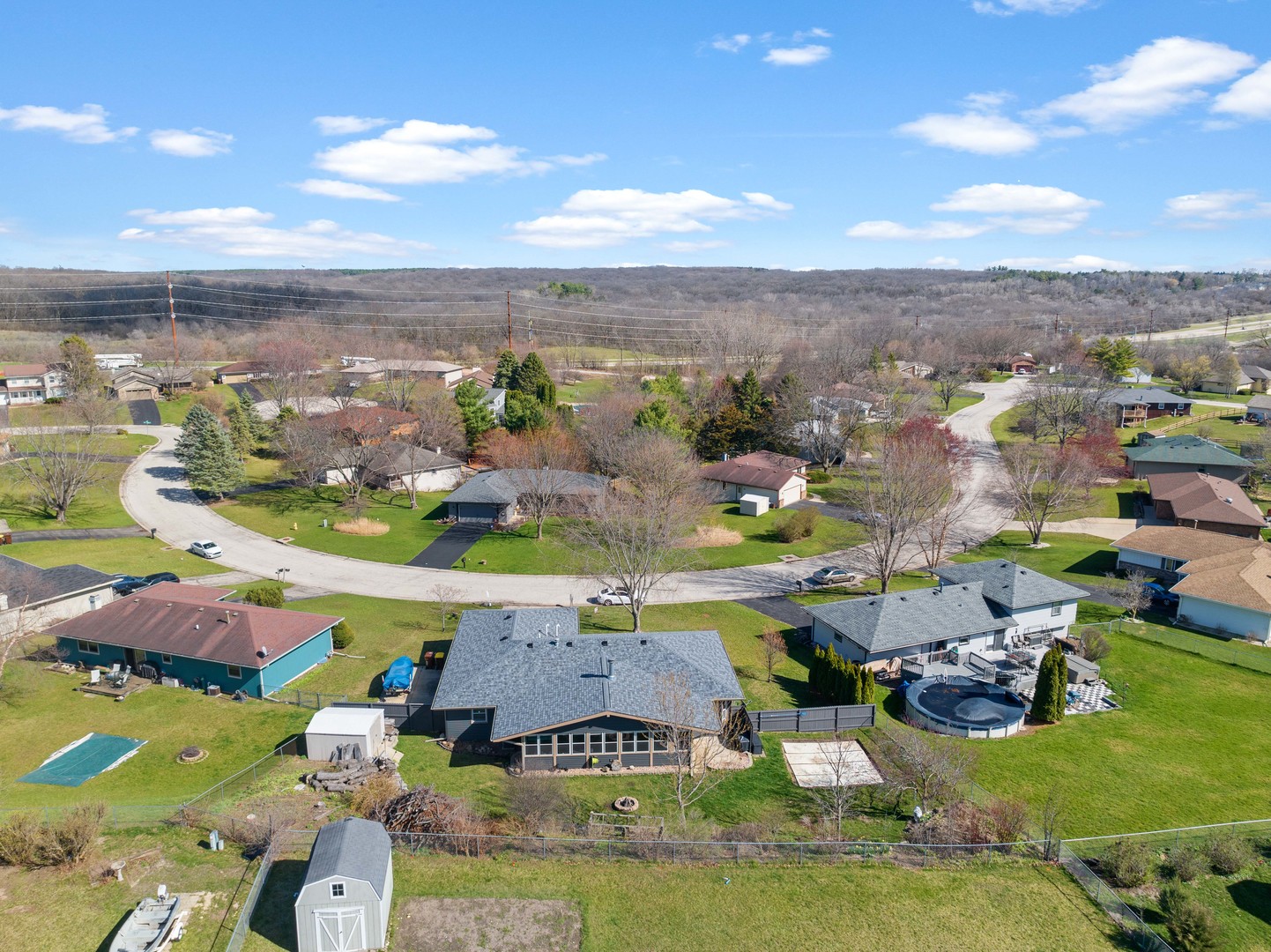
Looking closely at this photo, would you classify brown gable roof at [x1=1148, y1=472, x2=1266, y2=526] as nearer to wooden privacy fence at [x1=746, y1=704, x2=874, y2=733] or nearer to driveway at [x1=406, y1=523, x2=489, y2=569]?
wooden privacy fence at [x1=746, y1=704, x2=874, y2=733]

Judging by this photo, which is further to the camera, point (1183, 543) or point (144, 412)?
point (144, 412)

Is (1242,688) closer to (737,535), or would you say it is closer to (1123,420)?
(737,535)

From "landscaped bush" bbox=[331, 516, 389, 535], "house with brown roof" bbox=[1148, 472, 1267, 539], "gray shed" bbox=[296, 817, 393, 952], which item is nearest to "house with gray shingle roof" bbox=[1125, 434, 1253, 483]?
"house with brown roof" bbox=[1148, 472, 1267, 539]

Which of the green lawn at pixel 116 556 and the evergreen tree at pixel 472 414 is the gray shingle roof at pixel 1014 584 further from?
the green lawn at pixel 116 556

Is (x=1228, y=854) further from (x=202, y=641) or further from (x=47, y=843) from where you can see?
(x=202, y=641)

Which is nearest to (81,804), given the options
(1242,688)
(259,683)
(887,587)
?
(259,683)

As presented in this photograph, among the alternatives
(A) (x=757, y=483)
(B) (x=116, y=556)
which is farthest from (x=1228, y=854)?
(B) (x=116, y=556)

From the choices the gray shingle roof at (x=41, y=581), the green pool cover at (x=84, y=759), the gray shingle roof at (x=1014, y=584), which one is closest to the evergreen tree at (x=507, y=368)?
the gray shingle roof at (x=41, y=581)
